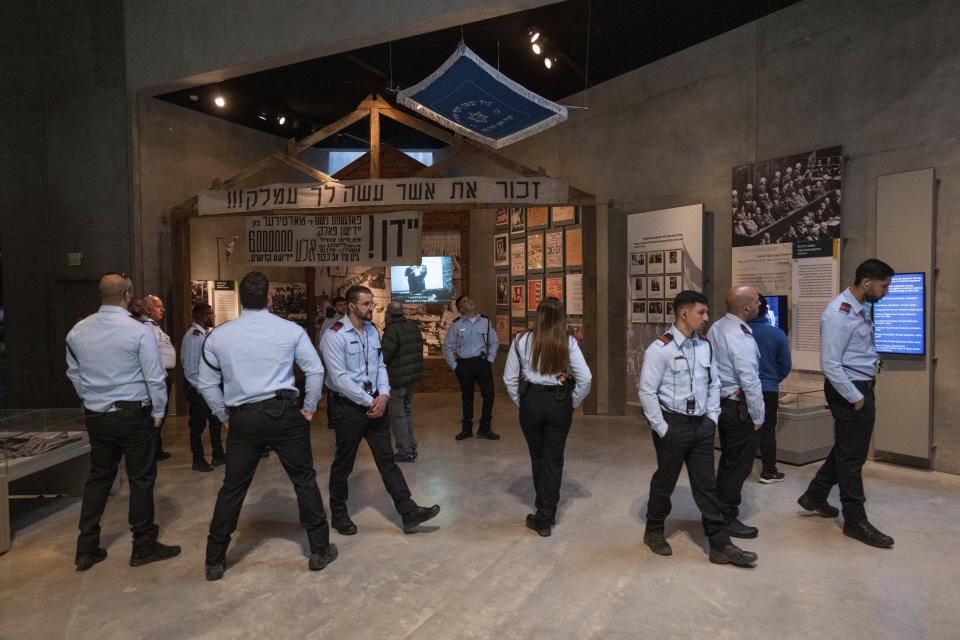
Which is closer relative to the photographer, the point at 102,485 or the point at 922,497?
the point at 102,485

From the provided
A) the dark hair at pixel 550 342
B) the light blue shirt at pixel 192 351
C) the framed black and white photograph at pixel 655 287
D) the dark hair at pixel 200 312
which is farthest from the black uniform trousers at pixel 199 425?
the framed black and white photograph at pixel 655 287

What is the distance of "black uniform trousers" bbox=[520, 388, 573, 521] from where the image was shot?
3861 millimetres

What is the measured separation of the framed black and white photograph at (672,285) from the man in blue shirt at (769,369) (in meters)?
2.06

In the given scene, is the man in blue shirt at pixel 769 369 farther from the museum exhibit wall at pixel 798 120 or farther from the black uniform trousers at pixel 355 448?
the black uniform trousers at pixel 355 448

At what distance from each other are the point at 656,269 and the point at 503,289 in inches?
120

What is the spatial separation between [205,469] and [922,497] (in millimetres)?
6288

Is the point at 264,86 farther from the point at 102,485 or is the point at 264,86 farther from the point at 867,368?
the point at 867,368

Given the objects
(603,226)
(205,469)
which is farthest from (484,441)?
(603,226)

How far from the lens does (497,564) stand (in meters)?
3.57

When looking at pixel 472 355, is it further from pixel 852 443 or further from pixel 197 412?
pixel 852 443

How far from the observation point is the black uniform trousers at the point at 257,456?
332 cm

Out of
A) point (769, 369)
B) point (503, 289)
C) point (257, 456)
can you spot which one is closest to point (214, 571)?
point (257, 456)

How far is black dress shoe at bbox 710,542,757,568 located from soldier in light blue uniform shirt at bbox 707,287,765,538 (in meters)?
0.41

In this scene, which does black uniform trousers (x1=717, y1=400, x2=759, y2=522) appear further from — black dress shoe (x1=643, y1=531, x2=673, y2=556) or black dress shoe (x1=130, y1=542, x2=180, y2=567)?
black dress shoe (x1=130, y1=542, x2=180, y2=567)
